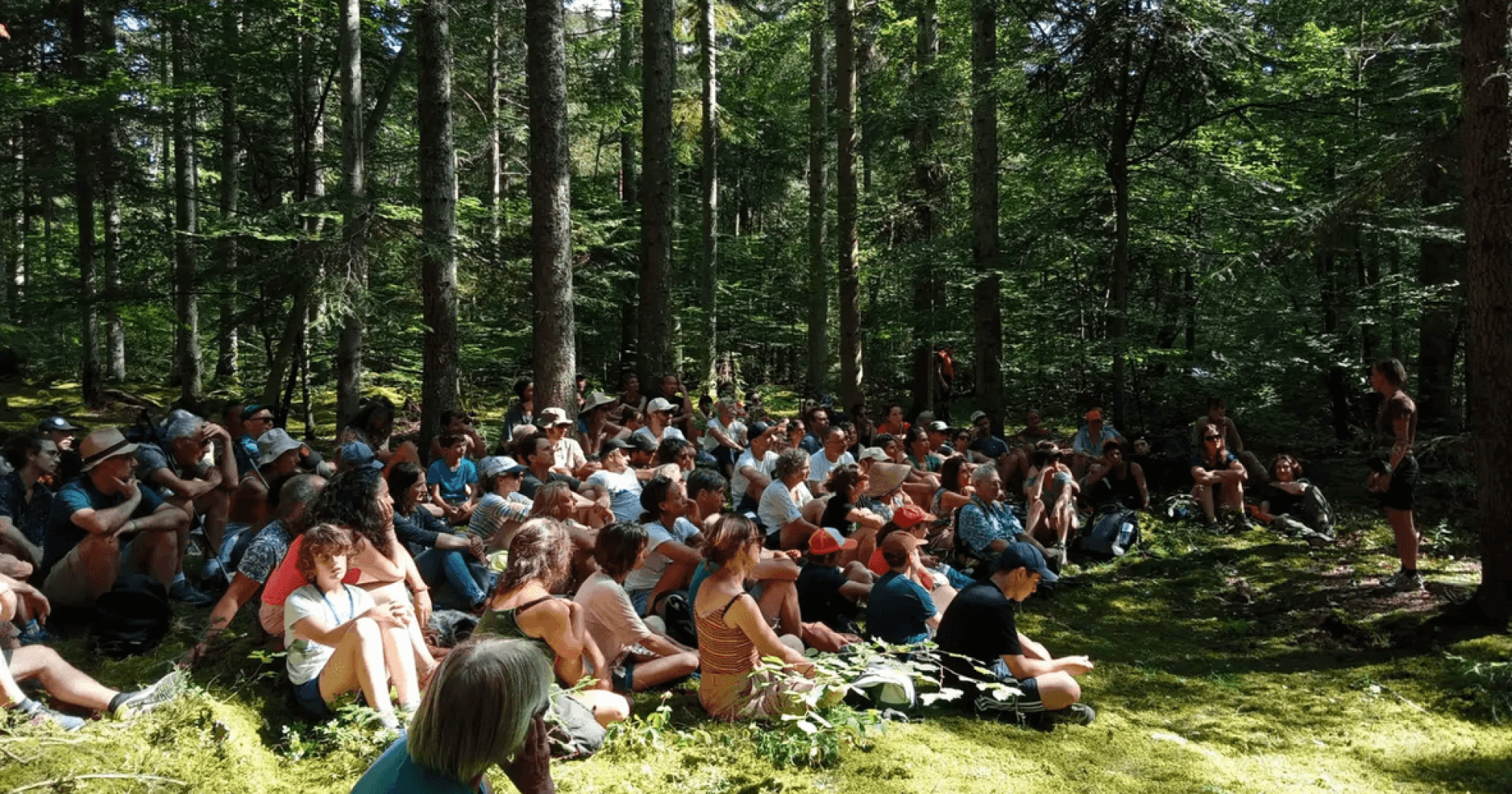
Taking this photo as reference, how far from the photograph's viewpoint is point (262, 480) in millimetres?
6770

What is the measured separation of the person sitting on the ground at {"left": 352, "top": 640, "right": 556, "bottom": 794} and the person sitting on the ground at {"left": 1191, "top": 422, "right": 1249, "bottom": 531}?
9839mm

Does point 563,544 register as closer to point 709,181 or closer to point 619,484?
point 619,484

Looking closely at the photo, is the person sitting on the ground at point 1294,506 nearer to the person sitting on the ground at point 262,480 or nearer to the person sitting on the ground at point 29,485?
the person sitting on the ground at point 262,480

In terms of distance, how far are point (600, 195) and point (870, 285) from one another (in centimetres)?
674

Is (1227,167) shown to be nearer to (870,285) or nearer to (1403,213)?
(1403,213)

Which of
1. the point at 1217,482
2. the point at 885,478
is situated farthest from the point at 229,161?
the point at 1217,482

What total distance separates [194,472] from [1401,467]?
9266 millimetres

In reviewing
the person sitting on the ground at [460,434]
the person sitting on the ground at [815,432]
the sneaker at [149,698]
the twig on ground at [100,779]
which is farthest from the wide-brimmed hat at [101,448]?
the person sitting on the ground at [815,432]

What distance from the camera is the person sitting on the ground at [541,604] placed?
13.6ft

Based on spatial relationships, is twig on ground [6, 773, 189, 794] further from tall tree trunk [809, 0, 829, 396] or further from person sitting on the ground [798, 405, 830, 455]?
tall tree trunk [809, 0, 829, 396]

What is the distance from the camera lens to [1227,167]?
12.4 m

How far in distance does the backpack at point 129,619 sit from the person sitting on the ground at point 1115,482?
872 centimetres

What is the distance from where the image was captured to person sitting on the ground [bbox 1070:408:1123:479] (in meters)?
11.3

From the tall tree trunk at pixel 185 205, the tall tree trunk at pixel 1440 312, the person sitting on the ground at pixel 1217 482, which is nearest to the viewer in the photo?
the person sitting on the ground at pixel 1217 482
